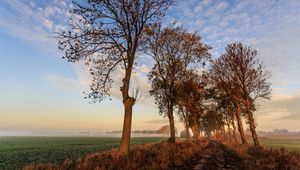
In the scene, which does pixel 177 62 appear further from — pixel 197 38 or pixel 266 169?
pixel 266 169

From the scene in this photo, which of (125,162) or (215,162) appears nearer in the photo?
(125,162)

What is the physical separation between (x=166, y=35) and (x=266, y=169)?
23.6 m

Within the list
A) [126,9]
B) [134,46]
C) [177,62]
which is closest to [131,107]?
[134,46]

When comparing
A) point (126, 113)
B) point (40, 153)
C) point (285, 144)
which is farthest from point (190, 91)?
point (285, 144)

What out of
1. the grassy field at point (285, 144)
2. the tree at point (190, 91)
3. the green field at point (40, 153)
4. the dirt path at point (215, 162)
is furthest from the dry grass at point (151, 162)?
the grassy field at point (285, 144)

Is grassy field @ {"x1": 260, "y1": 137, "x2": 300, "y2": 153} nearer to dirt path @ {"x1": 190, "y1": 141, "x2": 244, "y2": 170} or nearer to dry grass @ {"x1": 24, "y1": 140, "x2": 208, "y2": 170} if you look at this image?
dirt path @ {"x1": 190, "y1": 141, "x2": 244, "y2": 170}

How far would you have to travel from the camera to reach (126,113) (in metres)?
15.6

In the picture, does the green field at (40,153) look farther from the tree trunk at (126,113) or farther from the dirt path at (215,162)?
the dirt path at (215,162)

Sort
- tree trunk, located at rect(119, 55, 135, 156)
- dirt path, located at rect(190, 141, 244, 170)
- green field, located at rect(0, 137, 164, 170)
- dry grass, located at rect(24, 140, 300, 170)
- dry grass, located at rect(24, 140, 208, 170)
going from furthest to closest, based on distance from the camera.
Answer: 1. green field, located at rect(0, 137, 164, 170)
2. tree trunk, located at rect(119, 55, 135, 156)
3. dirt path, located at rect(190, 141, 244, 170)
4. dry grass, located at rect(24, 140, 300, 170)
5. dry grass, located at rect(24, 140, 208, 170)

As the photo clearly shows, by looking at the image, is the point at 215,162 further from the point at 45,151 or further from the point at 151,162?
the point at 45,151

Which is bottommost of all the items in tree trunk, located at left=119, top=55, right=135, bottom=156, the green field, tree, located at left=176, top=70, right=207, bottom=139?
the green field

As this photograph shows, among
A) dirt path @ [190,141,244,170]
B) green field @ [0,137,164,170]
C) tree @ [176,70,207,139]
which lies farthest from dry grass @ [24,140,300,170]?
tree @ [176,70,207,139]

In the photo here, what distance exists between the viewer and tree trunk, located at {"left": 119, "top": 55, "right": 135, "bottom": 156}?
1493cm

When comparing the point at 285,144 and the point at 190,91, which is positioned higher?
the point at 190,91
